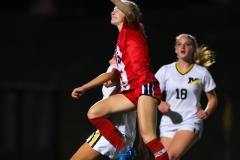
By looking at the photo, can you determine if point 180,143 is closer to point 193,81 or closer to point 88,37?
point 193,81

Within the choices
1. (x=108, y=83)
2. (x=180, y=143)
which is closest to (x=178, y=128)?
(x=180, y=143)

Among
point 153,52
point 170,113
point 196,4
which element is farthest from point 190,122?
point 196,4

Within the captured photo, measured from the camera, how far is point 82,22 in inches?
550

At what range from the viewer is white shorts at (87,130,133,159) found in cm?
554

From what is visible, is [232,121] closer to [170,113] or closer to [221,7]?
[170,113]

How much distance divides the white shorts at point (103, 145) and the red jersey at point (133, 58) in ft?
1.39

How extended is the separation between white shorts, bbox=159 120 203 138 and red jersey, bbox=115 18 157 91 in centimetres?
102

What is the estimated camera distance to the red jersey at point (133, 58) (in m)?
5.41

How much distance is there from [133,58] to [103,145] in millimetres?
721

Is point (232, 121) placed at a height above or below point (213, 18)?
below

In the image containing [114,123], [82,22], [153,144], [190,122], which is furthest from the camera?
[82,22]

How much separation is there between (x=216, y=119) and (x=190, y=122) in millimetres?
2751

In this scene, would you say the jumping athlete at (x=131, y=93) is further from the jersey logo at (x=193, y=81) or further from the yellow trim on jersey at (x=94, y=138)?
the jersey logo at (x=193, y=81)

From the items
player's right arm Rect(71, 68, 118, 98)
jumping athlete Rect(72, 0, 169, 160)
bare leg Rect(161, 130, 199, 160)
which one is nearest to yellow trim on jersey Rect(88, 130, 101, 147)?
jumping athlete Rect(72, 0, 169, 160)
